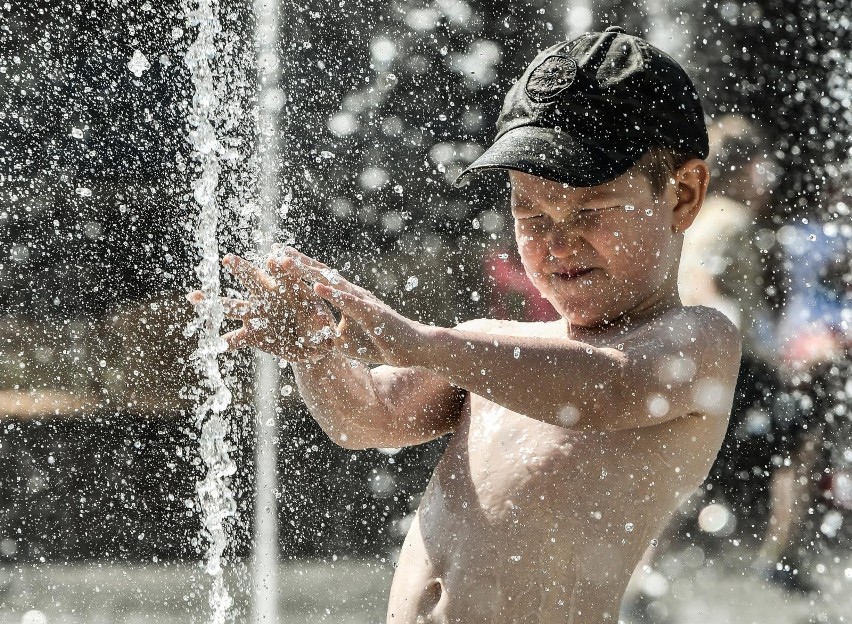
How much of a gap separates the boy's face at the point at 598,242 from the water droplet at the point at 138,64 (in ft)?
7.25

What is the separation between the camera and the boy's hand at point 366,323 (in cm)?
104

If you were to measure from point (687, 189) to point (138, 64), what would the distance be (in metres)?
2.38

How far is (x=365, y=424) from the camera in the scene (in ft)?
4.84

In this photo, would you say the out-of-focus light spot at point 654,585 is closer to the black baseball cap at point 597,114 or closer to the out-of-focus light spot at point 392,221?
the out-of-focus light spot at point 392,221

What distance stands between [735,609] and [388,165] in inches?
68.9

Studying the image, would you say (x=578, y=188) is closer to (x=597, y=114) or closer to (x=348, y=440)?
(x=597, y=114)

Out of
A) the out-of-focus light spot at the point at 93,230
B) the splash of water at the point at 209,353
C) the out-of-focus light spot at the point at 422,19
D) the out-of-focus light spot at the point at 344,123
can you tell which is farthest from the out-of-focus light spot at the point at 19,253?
the out-of-focus light spot at the point at 422,19

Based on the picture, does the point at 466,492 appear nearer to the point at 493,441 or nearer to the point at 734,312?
the point at 493,441

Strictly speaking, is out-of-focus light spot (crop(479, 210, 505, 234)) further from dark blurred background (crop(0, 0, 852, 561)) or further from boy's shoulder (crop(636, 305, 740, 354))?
boy's shoulder (crop(636, 305, 740, 354))

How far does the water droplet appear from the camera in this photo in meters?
3.16

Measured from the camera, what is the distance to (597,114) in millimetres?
Result: 1253

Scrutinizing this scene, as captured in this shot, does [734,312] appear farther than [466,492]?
Yes

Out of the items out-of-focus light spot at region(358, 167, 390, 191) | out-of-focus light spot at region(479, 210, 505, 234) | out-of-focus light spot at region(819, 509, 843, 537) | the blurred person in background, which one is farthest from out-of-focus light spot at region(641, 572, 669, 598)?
out-of-focus light spot at region(358, 167, 390, 191)

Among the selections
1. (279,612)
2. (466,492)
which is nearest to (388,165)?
(279,612)
